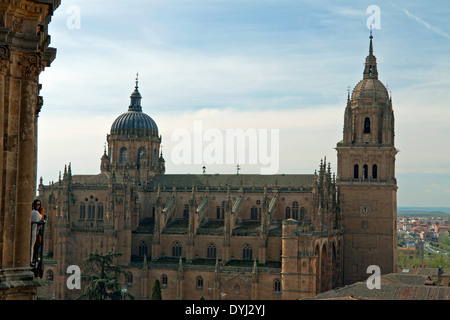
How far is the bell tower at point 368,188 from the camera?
87.1 m

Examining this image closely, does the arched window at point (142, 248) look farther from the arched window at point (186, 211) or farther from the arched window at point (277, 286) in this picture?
the arched window at point (277, 286)

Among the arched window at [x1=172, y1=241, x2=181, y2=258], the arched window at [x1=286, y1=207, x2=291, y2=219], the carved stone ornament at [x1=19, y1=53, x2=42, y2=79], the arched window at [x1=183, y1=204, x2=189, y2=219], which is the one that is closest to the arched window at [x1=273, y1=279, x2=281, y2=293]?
the arched window at [x1=286, y1=207, x2=291, y2=219]

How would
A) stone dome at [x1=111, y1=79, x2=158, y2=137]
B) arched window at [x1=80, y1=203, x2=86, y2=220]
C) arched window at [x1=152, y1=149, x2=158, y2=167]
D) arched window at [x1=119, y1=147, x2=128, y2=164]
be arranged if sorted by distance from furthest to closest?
arched window at [x1=152, y1=149, x2=158, y2=167]
stone dome at [x1=111, y1=79, x2=158, y2=137]
arched window at [x1=119, y1=147, x2=128, y2=164]
arched window at [x1=80, y1=203, x2=86, y2=220]

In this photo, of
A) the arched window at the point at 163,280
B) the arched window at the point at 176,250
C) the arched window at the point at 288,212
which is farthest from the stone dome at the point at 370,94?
the arched window at the point at 163,280

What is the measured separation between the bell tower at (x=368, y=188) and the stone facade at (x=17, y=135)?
3000 inches

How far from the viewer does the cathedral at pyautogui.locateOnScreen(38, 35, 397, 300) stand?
81500 mm

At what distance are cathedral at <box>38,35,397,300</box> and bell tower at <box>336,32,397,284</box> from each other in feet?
0.45

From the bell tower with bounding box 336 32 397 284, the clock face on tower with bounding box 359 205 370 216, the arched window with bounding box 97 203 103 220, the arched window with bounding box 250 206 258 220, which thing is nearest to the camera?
the bell tower with bounding box 336 32 397 284

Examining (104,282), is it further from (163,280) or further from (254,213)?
(254,213)

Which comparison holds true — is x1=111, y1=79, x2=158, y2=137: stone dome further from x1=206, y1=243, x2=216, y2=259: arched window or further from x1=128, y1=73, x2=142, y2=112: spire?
x1=206, y1=243, x2=216, y2=259: arched window

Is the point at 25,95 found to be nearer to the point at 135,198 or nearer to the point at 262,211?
the point at 262,211

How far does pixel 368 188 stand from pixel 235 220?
1881 centimetres

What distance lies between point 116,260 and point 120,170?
61.4 ft

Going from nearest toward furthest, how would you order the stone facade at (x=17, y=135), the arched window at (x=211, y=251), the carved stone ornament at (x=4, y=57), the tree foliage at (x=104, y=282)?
the carved stone ornament at (x=4, y=57) → the stone facade at (x=17, y=135) → the tree foliage at (x=104, y=282) → the arched window at (x=211, y=251)
